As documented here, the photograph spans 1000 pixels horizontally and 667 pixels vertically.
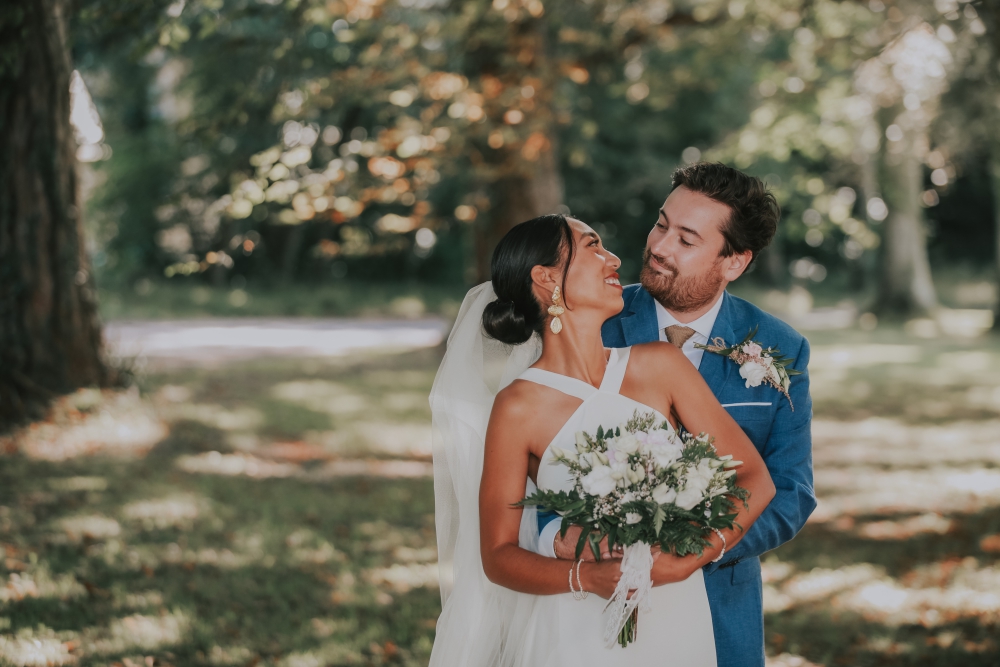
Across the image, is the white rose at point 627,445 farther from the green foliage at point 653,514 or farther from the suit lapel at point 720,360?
the suit lapel at point 720,360

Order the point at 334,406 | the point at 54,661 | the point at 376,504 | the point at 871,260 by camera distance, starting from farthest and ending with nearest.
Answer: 1. the point at 871,260
2. the point at 334,406
3. the point at 376,504
4. the point at 54,661

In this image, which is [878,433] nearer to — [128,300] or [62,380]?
[62,380]

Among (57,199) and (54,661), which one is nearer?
(54,661)

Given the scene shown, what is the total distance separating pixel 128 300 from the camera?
25.7 metres

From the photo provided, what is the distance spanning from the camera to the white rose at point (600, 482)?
2.37m

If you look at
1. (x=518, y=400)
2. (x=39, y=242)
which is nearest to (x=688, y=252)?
(x=518, y=400)

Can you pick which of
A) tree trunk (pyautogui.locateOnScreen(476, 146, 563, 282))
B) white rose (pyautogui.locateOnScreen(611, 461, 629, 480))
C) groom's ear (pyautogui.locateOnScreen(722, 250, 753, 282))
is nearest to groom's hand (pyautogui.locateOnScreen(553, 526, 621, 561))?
white rose (pyautogui.locateOnScreen(611, 461, 629, 480))

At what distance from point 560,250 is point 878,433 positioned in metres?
10.2

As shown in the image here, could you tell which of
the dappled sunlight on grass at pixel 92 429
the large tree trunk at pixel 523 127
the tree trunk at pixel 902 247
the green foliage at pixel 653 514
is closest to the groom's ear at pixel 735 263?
the green foliage at pixel 653 514

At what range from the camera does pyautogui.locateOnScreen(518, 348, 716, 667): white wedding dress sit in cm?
272

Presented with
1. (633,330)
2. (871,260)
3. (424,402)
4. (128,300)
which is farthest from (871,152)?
(633,330)

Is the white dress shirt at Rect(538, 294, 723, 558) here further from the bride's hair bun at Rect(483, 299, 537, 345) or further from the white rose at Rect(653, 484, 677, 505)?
the white rose at Rect(653, 484, 677, 505)

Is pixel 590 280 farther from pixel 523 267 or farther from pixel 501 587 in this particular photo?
pixel 501 587

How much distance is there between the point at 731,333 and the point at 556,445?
29.9 inches
